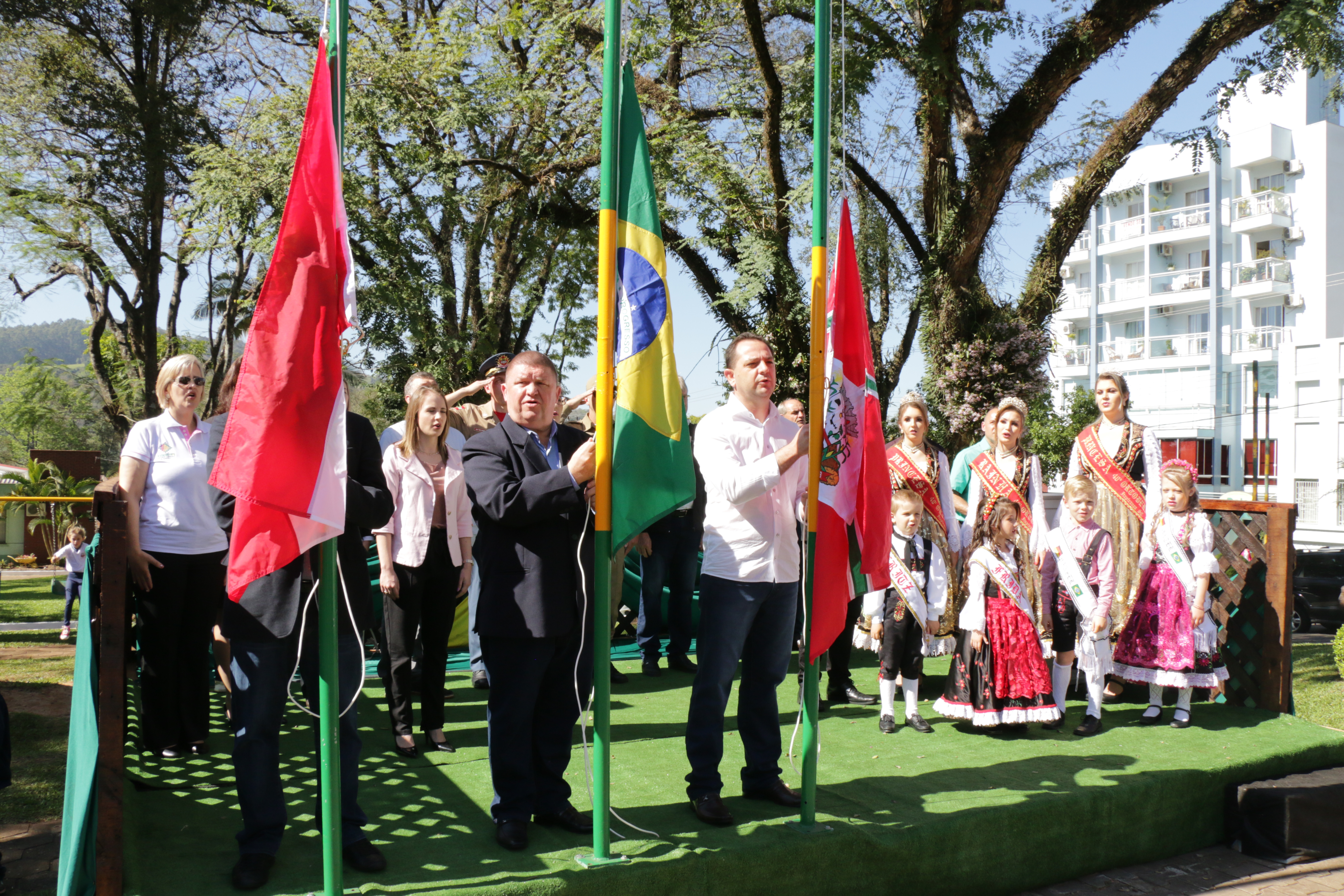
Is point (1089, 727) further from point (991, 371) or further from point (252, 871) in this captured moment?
point (991, 371)

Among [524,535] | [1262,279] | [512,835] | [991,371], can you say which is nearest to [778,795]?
[512,835]

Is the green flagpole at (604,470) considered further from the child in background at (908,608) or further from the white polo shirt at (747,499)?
the child in background at (908,608)

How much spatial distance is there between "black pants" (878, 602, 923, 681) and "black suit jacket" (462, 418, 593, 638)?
2.37m

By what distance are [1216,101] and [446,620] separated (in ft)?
29.9

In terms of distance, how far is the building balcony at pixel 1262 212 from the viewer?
39.7 metres

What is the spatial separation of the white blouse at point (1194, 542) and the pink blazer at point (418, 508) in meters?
3.90

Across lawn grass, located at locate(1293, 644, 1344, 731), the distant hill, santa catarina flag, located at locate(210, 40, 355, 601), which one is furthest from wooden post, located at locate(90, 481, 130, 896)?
the distant hill

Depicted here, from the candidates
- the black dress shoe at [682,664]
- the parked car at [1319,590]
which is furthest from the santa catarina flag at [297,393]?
the parked car at [1319,590]

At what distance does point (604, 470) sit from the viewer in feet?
11.0

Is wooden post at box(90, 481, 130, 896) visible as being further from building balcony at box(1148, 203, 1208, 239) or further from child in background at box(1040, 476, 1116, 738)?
building balcony at box(1148, 203, 1208, 239)

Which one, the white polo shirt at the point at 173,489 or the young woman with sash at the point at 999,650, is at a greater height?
the white polo shirt at the point at 173,489

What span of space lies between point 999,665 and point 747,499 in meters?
2.26

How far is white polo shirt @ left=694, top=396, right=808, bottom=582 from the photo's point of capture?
3.87m

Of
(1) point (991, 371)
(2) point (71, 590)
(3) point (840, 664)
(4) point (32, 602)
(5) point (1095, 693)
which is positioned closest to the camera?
(5) point (1095, 693)
